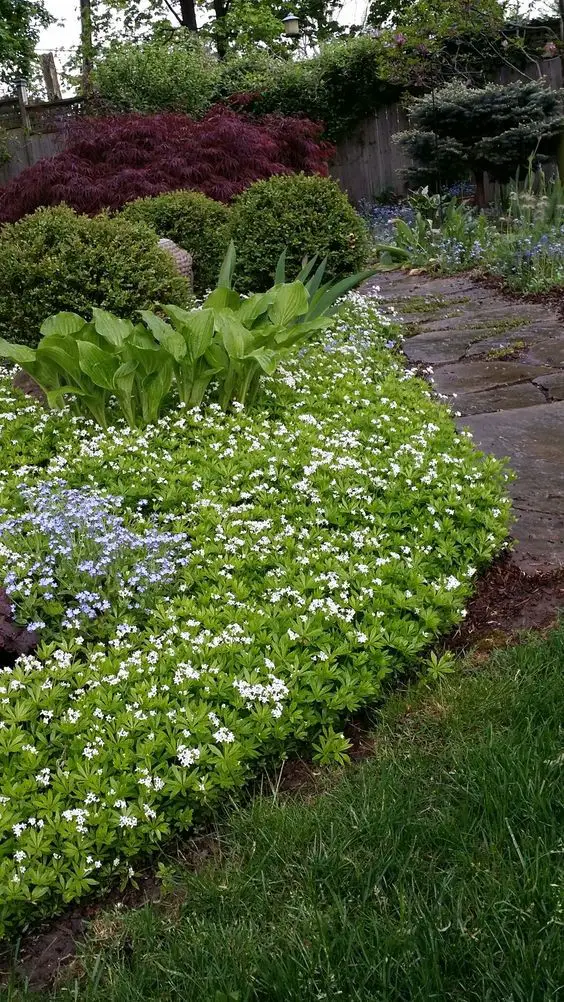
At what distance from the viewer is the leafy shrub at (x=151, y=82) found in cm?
1362

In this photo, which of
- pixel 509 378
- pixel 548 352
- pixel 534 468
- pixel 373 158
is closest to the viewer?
pixel 534 468

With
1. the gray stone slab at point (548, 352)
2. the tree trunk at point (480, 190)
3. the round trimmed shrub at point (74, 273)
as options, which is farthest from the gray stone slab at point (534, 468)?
the tree trunk at point (480, 190)

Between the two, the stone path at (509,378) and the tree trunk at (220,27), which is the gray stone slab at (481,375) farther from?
the tree trunk at (220,27)

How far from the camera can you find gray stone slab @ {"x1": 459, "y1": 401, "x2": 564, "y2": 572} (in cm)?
327

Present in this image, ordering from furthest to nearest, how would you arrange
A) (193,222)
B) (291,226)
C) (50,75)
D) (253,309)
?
(50,75) < (193,222) < (291,226) < (253,309)

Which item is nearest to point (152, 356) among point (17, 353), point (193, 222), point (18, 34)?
point (17, 353)

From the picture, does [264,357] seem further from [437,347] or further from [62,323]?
[437,347]

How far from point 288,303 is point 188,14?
71.0ft

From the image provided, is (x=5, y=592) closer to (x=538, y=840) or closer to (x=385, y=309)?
(x=538, y=840)

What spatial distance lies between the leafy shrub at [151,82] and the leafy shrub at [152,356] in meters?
10.5

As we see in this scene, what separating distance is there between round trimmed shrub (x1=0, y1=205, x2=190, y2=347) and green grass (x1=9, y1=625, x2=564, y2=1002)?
3905mm

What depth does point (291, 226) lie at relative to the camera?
7152 mm

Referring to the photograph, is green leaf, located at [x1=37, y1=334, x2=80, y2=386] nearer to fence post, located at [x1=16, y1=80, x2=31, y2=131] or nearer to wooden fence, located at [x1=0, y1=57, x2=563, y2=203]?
wooden fence, located at [x1=0, y1=57, x2=563, y2=203]

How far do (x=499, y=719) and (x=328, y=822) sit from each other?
57cm
